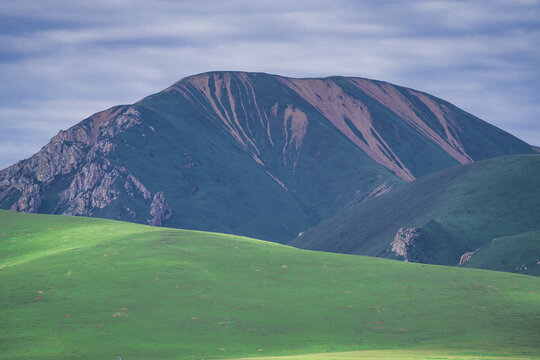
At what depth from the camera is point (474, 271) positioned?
406 ft

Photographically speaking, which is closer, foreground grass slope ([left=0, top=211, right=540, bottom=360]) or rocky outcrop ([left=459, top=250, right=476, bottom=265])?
foreground grass slope ([left=0, top=211, right=540, bottom=360])

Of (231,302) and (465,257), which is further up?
(231,302)

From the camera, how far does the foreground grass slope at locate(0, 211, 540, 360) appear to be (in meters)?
78.6

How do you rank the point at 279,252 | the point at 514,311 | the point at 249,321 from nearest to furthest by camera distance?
the point at 249,321 → the point at 514,311 → the point at 279,252

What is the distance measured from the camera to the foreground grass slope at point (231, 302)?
258 feet

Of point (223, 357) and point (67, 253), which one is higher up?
point (67, 253)

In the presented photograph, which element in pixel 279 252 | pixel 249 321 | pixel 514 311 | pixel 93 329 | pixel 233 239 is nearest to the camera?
pixel 93 329

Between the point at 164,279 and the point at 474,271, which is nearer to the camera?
the point at 164,279

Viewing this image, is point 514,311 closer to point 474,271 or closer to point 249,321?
point 474,271

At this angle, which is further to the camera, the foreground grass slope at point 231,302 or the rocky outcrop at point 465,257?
the rocky outcrop at point 465,257

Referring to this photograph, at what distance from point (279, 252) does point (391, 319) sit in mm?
42656

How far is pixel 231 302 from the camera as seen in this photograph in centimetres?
9681

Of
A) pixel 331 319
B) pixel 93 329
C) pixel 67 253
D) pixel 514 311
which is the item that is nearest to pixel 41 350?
pixel 93 329

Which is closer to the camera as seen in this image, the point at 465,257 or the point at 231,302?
the point at 231,302
